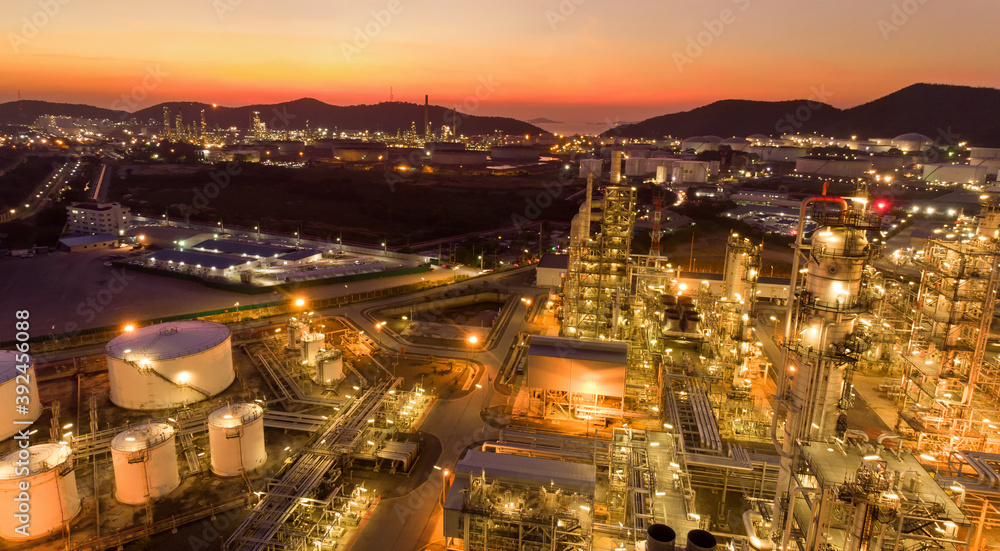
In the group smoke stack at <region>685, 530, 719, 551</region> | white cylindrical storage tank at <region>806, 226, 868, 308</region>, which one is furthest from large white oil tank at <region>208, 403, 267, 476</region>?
white cylindrical storage tank at <region>806, 226, 868, 308</region>

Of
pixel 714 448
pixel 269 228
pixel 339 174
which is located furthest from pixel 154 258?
pixel 339 174

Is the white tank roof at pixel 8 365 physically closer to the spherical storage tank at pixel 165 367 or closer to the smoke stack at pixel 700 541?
the spherical storage tank at pixel 165 367

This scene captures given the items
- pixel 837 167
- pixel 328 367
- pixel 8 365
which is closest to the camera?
pixel 8 365

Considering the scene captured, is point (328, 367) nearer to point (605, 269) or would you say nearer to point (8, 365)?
point (8, 365)

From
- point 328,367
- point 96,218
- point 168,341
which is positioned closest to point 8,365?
point 168,341

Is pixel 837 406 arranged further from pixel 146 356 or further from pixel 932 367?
pixel 146 356

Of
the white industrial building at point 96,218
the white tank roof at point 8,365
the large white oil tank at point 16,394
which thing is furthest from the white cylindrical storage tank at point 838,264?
the white industrial building at point 96,218

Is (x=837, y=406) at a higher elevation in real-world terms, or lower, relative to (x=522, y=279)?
higher
